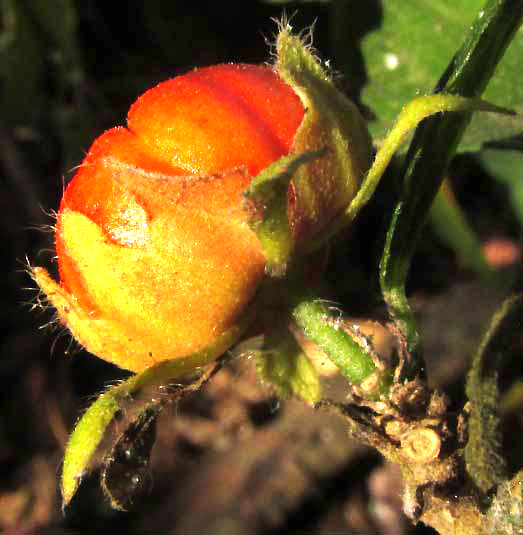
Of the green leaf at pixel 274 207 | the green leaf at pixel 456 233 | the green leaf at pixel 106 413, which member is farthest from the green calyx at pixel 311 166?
the green leaf at pixel 456 233

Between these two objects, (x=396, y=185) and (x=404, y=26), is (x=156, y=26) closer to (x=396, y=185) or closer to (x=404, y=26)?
(x=404, y=26)

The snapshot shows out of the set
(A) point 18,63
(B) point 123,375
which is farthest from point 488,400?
(A) point 18,63

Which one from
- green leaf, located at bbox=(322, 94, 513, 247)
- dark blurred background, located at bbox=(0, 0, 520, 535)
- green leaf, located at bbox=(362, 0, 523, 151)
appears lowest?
dark blurred background, located at bbox=(0, 0, 520, 535)

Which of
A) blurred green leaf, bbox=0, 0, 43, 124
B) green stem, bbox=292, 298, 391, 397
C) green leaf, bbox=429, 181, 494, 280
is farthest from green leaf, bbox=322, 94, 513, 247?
blurred green leaf, bbox=0, 0, 43, 124

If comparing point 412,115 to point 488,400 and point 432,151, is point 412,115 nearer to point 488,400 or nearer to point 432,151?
point 432,151

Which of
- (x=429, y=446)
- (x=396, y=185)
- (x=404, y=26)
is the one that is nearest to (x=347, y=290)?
(x=396, y=185)

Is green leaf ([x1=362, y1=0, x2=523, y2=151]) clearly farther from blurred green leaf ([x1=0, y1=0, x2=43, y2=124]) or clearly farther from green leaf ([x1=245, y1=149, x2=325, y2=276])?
blurred green leaf ([x1=0, y1=0, x2=43, y2=124])

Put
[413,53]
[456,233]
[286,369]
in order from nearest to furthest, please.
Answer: [286,369] → [413,53] → [456,233]

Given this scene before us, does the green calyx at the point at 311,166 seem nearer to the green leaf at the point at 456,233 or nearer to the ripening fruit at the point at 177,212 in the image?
the ripening fruit at the point at 177,212
